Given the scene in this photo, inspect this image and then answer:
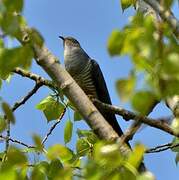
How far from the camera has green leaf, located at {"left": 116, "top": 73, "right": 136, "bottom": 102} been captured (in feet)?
4.09

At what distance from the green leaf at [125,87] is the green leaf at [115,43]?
80mm

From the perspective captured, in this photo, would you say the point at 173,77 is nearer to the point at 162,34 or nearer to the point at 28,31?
the point at 162,34

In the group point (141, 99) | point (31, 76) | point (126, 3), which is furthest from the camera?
point (126, 3)

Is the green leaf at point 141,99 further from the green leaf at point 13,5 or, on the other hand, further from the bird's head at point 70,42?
the bird's head at point 70,42

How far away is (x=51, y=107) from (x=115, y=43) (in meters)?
1.99

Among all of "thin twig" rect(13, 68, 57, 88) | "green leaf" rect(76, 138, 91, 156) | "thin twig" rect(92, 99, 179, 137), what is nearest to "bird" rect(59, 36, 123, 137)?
"green leaf" rect(76, 138, 91, 156)

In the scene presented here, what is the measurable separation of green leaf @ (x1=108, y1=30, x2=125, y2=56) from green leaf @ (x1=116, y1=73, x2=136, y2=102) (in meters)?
0.08

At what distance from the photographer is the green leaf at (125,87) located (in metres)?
1.25

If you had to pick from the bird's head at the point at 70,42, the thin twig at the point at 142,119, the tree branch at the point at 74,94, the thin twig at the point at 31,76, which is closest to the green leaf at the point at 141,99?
the thin twig at the point at 142,119

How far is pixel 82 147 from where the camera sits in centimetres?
297

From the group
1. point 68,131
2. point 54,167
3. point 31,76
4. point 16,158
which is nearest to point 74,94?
point 54,167

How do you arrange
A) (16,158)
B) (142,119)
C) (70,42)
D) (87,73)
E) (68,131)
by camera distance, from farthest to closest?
(70,42)
(87,73)
(68,131)
(142,119)
(16,158)

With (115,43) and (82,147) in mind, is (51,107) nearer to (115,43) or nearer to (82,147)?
(82,147)

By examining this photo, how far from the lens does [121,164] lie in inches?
52.7
